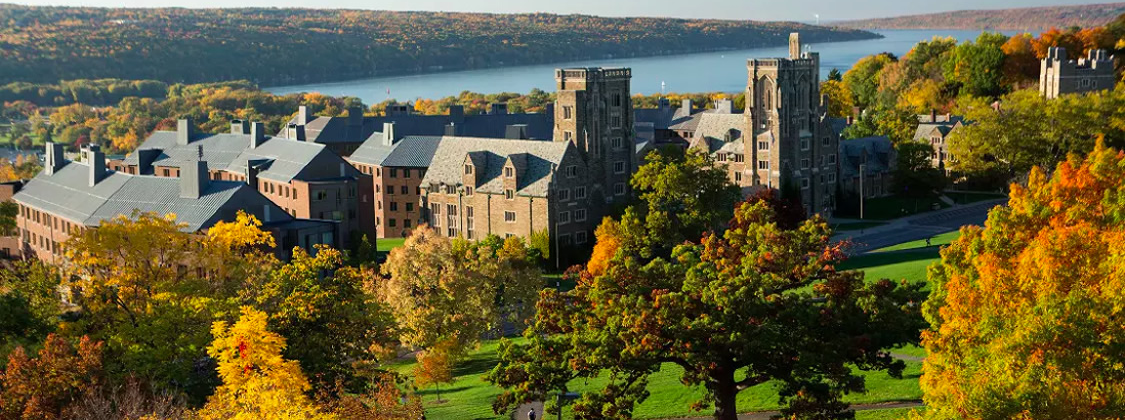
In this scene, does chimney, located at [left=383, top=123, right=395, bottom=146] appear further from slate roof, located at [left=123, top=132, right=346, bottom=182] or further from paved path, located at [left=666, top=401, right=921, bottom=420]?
paved path, located at [left=666, top=401, right=921, bottom=420]

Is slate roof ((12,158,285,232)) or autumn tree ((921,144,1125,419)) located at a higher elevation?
autumn tree ((921,144,1125,419))

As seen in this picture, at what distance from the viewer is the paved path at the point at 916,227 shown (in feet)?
340

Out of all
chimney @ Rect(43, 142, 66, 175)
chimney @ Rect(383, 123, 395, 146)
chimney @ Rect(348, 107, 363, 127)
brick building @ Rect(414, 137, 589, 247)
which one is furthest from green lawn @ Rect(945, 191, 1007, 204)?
chimney @ Rect(43, 142, 66, 175)

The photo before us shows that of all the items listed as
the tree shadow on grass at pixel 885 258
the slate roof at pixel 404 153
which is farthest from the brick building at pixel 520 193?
the tree shadow on grass at pixel 885 258

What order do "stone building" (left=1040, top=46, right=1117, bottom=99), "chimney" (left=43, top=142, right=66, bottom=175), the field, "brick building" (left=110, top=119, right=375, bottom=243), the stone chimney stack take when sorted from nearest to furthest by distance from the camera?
the field → "brick building" (left=110, top=119, right=375, bottom=243) → "chimney" (left=43, top=142, right=66, bottom=175) → "stone building" (left=1040, top=46, right=1117, bottom=99) → the stone chimney stack

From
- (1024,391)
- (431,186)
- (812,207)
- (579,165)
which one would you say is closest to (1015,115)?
(812,207)

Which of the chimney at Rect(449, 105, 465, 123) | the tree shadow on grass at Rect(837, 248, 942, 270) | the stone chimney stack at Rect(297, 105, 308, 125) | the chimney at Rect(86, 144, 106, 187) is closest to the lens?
the tree shadow on grass at Rect(837, 248, 942, 270)

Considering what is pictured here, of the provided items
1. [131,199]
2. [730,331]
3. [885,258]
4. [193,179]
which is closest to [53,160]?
[131,199]

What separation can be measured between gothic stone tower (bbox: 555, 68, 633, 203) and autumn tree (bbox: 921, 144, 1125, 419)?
64.5m

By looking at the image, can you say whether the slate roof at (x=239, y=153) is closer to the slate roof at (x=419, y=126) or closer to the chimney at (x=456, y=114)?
the slate roof at (x=419, y=126)

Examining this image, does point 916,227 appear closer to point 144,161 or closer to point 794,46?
point 794,46

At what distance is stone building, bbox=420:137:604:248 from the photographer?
4043 inches

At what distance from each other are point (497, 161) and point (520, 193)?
16.1ft

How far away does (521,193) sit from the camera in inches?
4075
